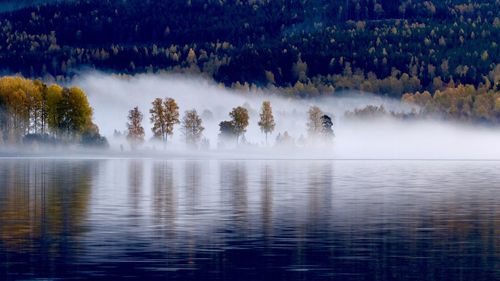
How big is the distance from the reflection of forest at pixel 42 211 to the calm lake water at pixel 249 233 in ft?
0.24

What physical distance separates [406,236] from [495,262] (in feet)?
31.6

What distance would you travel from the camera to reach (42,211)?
7019cm

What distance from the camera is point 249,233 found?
189 ft

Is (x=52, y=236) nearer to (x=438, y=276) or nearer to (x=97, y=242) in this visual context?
(x=97, y=242)

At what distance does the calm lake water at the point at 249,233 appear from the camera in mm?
45281

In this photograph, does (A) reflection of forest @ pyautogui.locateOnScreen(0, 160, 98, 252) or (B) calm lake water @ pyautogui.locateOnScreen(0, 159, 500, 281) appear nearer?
(B) calm lake water @ pyautogui.locateOnScreen(0, 159, 500, 281)

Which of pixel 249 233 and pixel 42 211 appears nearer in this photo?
pixel 249 233

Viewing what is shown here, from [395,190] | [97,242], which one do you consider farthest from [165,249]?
[395,190]

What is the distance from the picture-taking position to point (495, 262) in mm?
47188

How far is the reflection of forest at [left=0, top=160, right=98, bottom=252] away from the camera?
179 ft

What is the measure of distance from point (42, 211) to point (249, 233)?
57.6 feet

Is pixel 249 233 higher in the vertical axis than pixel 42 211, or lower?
lower

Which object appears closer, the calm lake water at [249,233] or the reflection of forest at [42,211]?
the calm lake water at [249,233]

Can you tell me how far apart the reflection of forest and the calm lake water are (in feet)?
0.24
